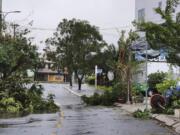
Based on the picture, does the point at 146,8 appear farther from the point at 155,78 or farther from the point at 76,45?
the point at 155,78

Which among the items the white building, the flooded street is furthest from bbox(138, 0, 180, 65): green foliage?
the white building

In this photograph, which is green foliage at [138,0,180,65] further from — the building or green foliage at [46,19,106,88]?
green foliage at [46,19,106,88]

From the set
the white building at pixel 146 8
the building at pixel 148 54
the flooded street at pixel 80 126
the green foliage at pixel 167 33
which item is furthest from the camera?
the white building at pixel 146 8

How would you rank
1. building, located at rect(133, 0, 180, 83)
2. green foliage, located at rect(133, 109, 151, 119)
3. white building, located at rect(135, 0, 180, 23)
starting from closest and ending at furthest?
green foliage, located at rect(133, 109, 151, 119)
building, located at rect(133, 0, 180, 83)
white building, located at rect(135, 0, 180, 23)

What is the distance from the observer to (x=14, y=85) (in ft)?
92.7

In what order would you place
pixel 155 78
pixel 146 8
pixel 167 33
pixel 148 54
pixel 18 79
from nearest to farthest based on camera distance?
1. pixel 167 33
2. pixel 18 79
3. pixel 148 54
4. pixel 155 78
5. pixel 146 8

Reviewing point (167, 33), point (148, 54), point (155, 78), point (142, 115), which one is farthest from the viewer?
point (155, 78)

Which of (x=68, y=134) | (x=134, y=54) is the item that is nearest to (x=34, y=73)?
(x=134, y=54)

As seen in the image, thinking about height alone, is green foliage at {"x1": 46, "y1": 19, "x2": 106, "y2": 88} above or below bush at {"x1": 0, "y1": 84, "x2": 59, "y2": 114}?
above

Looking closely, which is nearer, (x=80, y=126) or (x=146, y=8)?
(x=80, y=126)

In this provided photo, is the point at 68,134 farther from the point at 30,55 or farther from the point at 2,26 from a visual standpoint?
the point at 2,26

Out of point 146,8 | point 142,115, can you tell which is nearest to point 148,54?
point 142,115

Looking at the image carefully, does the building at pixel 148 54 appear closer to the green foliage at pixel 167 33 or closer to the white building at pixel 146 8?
the white building at pixel 146 8

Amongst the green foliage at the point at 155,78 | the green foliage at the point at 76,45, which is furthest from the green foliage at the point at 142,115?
the green foliage at the point at 76,45
